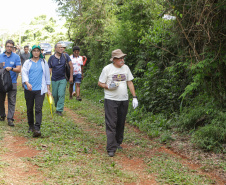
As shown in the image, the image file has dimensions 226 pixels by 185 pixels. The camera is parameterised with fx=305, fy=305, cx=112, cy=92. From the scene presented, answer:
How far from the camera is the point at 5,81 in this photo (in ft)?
25.4

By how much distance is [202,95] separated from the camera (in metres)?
8.13

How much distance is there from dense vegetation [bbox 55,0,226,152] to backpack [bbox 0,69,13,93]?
381 centimetres

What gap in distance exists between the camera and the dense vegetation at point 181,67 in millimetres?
6961

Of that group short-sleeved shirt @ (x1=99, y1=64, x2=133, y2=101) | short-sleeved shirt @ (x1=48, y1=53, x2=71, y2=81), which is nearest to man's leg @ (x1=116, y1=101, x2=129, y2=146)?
short-sleeved shirt @ (x1=99, y1=64, x2=133, y2=101)

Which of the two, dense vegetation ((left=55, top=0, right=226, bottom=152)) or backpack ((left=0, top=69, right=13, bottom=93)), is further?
backpack ((left=0, top=69, right=13, bottom=93))

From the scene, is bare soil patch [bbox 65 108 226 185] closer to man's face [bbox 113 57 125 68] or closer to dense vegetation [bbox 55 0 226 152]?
dense vegetation [bbox 55 0 226 152]

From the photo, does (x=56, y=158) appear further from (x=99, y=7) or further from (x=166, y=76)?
(x=99, y=7)

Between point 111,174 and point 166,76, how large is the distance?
5613mm

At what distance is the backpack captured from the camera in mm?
7723

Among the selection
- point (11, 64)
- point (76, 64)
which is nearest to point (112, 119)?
point (11, 64)

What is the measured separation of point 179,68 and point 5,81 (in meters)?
5.27

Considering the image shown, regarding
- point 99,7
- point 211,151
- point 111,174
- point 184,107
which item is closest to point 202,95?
point 184,107

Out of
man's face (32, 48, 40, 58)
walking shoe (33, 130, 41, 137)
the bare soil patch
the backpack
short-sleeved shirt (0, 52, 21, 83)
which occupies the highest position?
man's face (32, 48, 40, 58)

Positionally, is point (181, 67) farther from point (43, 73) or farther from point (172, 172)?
point (172, 172)
